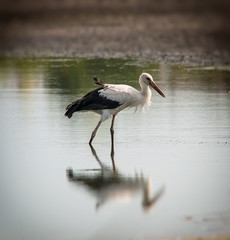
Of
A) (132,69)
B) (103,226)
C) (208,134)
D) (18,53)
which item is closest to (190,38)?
(18,53)

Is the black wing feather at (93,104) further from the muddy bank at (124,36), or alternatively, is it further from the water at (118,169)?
the muddy bank at (124,36)

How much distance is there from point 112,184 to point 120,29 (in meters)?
24.7

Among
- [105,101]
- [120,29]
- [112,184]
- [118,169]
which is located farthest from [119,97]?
[120,29]

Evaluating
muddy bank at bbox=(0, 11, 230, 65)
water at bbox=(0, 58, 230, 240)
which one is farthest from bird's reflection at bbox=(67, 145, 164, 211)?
muddy bank at bbox=(0, 11, 230, 65)

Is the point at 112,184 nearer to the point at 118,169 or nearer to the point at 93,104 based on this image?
the point at 118,169

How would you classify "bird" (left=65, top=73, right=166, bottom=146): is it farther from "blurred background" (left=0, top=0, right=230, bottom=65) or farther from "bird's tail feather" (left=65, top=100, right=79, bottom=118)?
"blurred background" (left=0, top=0, right=230, bottom=65)

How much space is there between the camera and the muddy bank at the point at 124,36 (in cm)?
2416

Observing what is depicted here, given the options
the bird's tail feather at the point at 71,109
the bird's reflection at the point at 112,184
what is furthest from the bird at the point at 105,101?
the bird's reflection at the point at 112,184

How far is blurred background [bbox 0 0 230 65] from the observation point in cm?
2494

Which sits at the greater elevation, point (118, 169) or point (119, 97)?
point (119, 97)

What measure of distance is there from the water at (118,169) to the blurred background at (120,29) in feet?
26.1

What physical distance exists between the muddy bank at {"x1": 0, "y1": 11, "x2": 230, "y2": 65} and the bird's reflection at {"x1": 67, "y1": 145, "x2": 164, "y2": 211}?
12394mm

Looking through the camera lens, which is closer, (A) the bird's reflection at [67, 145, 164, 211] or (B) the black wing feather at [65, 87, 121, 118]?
(A) the bird's reflection at [67, 145, 164, 211]

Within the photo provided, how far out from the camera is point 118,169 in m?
9.39
